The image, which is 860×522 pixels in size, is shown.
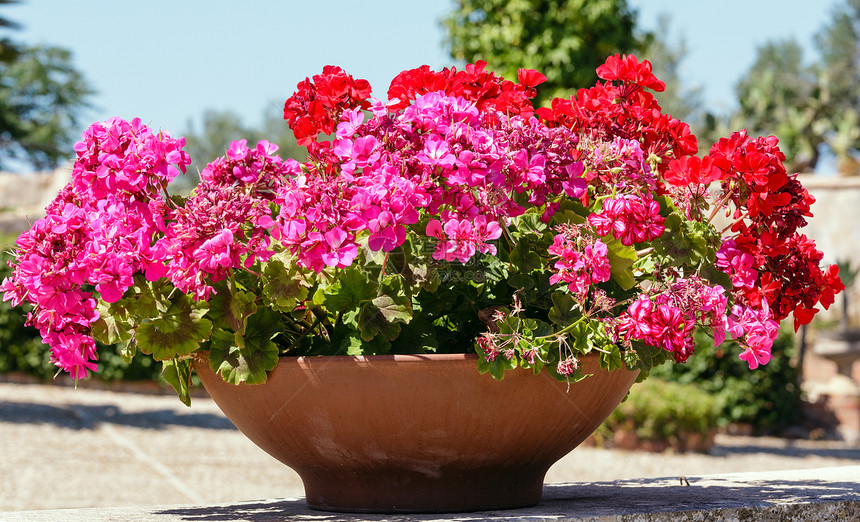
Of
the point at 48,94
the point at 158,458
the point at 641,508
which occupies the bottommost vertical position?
the point at 158,458

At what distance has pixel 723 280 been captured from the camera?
5.52 ft

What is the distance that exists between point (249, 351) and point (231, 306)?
0.30ft

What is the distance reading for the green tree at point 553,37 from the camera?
862cm

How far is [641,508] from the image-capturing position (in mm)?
1684

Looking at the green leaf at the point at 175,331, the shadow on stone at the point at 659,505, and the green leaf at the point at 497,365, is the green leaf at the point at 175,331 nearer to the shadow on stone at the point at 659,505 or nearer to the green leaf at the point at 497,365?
the shadow on stone at the point at 659,505

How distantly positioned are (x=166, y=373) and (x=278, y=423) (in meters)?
0.27

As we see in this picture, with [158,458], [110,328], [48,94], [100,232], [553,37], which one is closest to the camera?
[100,232]

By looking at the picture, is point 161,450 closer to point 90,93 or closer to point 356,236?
point 356,236

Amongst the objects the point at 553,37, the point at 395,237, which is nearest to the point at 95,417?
the point at 553,37

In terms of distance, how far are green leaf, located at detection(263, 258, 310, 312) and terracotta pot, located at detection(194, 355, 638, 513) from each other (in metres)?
0.12

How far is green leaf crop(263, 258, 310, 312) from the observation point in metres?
1.53

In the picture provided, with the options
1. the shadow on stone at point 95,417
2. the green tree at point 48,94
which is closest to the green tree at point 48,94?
the green tree at point 48,94

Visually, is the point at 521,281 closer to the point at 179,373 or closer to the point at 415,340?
the point at 415,340

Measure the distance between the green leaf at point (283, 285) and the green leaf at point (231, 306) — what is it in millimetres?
40
